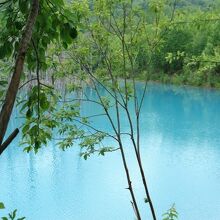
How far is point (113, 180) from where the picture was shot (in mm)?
9188

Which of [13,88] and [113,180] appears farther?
[113,180]

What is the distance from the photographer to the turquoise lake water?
25.8 feet

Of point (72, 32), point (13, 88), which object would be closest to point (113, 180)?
point (72, 32)

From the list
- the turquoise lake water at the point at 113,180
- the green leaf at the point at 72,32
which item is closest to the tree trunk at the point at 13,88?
the green leaf at the point at 72,32

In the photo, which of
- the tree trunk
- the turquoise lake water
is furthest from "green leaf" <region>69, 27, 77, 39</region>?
the turquoise lake water

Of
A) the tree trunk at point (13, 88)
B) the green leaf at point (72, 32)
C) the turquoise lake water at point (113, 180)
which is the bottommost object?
the tree trunk at point (13, 88)

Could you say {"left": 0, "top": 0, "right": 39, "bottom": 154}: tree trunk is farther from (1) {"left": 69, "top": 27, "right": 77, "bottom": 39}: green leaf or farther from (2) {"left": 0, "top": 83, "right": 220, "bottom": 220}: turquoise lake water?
(2) {"left": 0, "top": 83, "right": 220, "bottom": 220}: turquoise lake water

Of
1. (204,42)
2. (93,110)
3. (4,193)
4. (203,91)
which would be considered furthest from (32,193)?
(204,42)

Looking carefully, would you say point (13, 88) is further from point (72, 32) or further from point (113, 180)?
point (113, 180)

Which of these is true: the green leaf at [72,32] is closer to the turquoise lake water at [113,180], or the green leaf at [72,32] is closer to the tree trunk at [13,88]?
the tree trunk at [13,88]

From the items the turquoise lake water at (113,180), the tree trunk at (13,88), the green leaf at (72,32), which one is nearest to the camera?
the tree trunk at (13,88)

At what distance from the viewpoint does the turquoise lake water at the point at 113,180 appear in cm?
787

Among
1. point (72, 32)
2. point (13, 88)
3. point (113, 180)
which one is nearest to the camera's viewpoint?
point (13, 88)

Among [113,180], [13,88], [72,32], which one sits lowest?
[13,88]
